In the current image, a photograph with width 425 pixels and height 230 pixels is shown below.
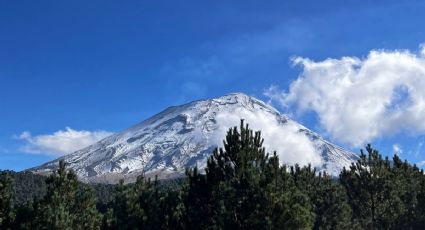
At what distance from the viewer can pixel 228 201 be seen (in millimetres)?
31188

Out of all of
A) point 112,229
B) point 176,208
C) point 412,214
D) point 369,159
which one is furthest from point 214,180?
point 412,214

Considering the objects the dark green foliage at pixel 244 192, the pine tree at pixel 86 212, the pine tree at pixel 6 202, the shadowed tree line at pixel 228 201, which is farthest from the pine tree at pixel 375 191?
the pine tree at pixel 6 202

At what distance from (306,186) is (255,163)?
66.0 feet

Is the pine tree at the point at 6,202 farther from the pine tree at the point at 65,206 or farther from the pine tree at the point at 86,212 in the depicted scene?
the pine tree at the point at 86,212

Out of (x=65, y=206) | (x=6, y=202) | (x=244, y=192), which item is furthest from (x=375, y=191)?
(x=6, y=202)

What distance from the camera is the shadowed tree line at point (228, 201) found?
99.0ft

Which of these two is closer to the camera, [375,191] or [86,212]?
[86,212]

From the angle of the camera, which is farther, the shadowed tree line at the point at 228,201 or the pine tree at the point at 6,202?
the pine tree at the point at 6,202

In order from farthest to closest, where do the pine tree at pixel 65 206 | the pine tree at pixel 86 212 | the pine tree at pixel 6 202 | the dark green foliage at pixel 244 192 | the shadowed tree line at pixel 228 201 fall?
the pine tree at pixel 86 212, the pine tree at pixel 6 202, the pine tree at pixel 65 206, the shadowed tree line at pixel 228 201, the dark green foliage at pixel 244 192

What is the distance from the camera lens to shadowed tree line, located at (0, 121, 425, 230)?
30188 mm

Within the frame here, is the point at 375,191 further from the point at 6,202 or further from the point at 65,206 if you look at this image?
the point at 6,202

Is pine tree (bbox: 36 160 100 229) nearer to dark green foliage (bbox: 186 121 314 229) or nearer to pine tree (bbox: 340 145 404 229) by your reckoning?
dark green foliage (bbox: 186 121 314 229)

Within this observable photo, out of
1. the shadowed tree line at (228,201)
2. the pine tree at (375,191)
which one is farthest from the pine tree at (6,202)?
the pine tree at (375,191)

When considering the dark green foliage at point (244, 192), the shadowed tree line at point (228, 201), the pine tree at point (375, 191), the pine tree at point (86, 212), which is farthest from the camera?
the pine tree at point (375, 191)
